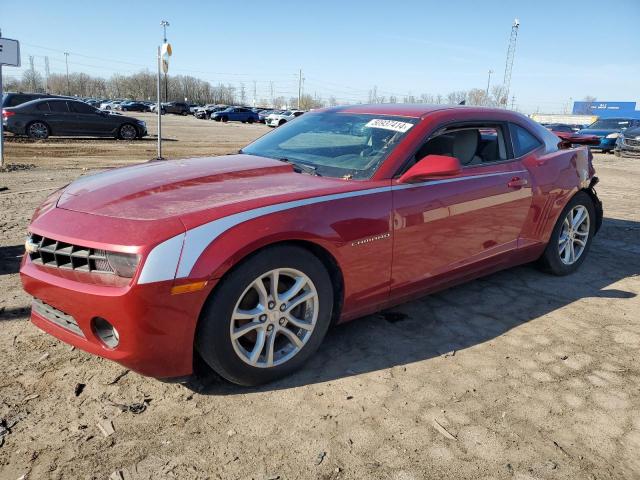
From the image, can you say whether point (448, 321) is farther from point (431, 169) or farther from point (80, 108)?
point (80, 108)

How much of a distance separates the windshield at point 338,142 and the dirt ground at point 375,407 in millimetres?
1109

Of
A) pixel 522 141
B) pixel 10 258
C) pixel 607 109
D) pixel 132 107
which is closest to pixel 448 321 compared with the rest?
pixel 522 141

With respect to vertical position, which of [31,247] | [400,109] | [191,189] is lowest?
[31,247]

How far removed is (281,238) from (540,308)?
2.40 metres

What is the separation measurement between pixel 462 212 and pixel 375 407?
1.53 m

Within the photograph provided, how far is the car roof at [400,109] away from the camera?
357 cm

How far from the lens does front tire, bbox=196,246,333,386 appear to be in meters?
2.37

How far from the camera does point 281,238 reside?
2.51 m

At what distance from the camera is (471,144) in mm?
3828

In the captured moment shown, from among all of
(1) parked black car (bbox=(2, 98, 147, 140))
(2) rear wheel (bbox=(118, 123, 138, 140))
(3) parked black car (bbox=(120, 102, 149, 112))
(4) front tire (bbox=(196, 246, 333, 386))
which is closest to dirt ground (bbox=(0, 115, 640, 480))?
(4) front tire (bbox=(196, 246, 333, 386))

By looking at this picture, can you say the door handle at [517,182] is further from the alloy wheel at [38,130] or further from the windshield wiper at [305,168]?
the alloy wheel at [38,130]

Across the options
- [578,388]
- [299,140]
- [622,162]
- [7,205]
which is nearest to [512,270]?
[578,388]

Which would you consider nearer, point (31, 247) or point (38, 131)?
point (31, 247)

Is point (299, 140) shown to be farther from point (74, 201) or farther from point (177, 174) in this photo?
point (74, 201)
